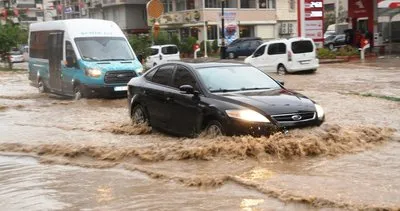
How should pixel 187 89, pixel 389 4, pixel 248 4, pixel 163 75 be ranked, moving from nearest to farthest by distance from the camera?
pixel 187 89, pixel 163 75, pixel 389 4, pixel 248 4

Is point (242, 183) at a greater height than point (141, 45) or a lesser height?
lesser

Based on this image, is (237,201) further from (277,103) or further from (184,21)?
(184,21)

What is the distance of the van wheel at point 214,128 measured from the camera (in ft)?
26.3

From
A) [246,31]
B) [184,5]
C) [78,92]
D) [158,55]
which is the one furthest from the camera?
[184,5]

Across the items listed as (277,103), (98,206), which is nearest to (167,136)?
(277,103)

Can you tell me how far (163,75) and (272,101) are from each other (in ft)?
8.78

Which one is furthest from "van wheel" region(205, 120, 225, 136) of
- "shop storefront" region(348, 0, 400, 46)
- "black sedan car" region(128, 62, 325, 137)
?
"shop storefront" region(348, 0, 400, 46)

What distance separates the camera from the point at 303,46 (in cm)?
2431

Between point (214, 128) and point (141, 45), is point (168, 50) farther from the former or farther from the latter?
point (214, 128)

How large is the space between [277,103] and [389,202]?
2855 mm

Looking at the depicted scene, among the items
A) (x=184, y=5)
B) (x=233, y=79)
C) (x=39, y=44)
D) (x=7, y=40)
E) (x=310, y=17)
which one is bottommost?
(x=233, y=79)

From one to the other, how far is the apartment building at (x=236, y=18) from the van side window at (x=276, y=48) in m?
25.2

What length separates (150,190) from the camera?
6.51m

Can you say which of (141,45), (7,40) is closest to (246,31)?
(7,40)
